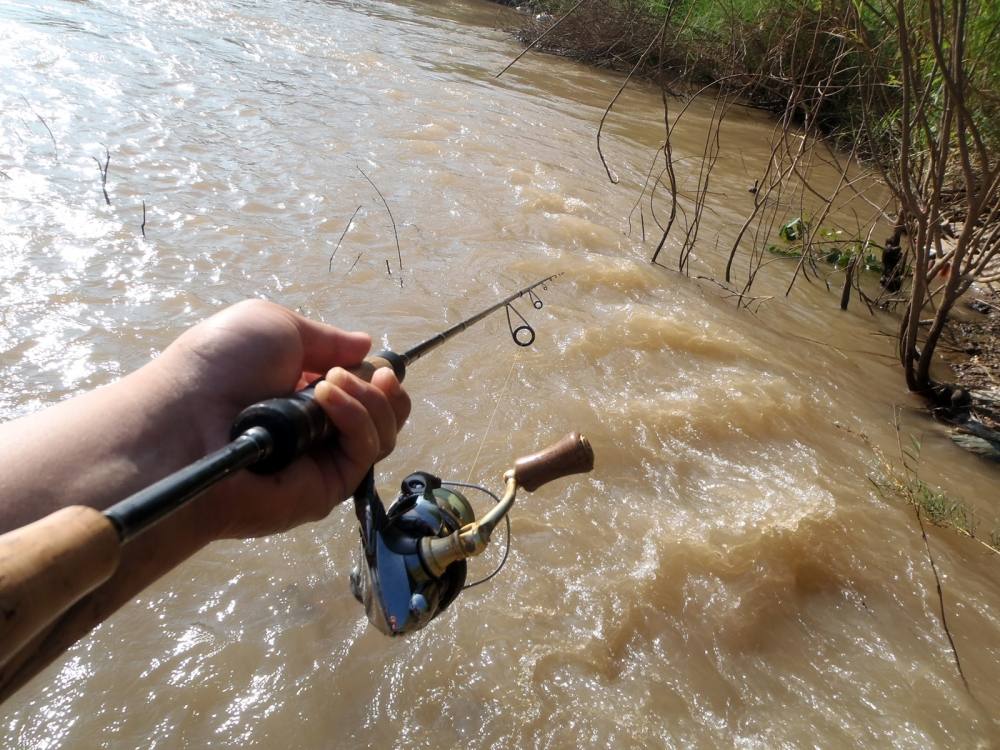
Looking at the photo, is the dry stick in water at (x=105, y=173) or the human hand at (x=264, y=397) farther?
the dry stick in water at (x=105, y=173)

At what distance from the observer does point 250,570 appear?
202 cm

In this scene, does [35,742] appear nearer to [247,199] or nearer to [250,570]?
[250,570]

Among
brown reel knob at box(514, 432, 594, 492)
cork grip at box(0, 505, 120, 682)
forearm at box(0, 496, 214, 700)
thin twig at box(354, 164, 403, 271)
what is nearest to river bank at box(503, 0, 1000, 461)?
thin twig at box(354, 164, 403, 271)

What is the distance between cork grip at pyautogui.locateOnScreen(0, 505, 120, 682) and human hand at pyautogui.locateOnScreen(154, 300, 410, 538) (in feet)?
2.16

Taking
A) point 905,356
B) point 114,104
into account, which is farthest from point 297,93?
point 905,356

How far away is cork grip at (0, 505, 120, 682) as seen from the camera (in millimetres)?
742

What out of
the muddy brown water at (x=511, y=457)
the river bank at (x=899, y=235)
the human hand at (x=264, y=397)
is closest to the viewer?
the human hand at (x=264, y=397)

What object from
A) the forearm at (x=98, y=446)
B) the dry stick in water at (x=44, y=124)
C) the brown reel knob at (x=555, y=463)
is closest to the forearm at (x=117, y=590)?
the forearm at (x=98, y=446)

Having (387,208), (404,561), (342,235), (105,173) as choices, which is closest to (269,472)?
(404,561)

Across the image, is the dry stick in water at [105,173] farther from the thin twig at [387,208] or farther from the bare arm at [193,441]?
the bare arm at [193,441]

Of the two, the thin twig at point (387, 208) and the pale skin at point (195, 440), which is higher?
the pale skin at point (195, 440)

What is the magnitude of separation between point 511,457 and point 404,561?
118 cm

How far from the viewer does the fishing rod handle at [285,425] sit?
51.8 inches

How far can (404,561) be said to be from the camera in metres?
1.46
